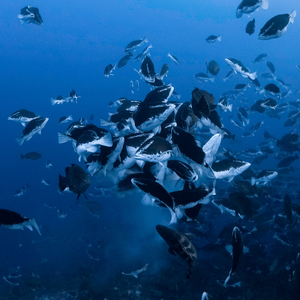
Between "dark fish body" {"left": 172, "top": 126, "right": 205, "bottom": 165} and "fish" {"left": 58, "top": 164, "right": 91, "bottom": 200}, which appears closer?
"dark fish body" {"left": 172, "top": 126, "right": 205, "bottom": 165}

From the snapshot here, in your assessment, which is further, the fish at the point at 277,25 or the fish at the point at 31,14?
the fish at the point at 31,14

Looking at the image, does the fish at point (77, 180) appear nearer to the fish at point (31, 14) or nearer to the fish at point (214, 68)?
the fish at point (214, 68)

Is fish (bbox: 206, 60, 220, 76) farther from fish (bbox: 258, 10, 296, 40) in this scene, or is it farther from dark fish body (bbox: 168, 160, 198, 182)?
dark fish body (bbox: 168, 160, 198, 182)

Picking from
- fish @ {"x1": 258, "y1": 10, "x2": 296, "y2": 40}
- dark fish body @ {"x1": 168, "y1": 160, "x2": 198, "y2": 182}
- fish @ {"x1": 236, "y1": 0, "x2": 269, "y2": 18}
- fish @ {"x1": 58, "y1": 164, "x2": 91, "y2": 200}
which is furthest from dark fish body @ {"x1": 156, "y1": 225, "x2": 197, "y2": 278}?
fish @ {"x1": 236, "y1": 0, "x2": 269, "y2": 18}

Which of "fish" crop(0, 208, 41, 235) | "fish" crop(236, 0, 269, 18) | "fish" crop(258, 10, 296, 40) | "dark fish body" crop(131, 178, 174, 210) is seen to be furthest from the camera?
"fish" crop(236, 0, 269, 18)

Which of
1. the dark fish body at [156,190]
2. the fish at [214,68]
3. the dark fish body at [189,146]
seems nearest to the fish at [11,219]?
the dark fish body at [156,190]

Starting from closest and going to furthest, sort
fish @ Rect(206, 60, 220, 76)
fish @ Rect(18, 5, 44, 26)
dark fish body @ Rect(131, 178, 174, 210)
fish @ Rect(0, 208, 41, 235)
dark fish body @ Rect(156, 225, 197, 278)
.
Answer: dark fish body @ Rect(156, 225, 197, 278)
dark fish body @ Rect(131, 178, 174, 210)
fish @ Rect(0, 208, 41, 235)
fish @ Rect(18, 5, 44, 26)
fish @ Rect(206, 60, 220, 76)

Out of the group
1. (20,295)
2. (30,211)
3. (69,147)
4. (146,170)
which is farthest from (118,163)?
(69,147)

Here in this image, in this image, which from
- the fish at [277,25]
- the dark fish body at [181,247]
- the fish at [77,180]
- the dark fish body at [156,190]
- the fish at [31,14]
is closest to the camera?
the dark fish body at [181,247]

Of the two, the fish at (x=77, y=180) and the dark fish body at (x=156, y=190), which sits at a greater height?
the dark fish body at (x=156, y=190)

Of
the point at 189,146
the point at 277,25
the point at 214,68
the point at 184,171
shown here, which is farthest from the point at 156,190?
the point at 214,68

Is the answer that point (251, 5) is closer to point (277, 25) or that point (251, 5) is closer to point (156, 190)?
point (277, 25)

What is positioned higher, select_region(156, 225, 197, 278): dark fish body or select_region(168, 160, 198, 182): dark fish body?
select_region(168, 160, 198, 182): dark fish body

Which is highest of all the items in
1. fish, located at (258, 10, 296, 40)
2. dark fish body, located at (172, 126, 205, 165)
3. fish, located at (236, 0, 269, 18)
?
fish, located at (236, 0, 269, 18)
